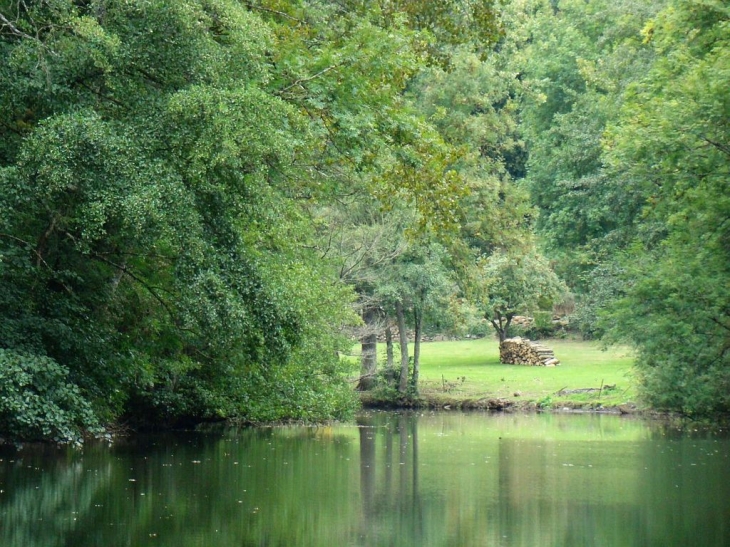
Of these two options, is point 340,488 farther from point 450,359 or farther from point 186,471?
point 450,359

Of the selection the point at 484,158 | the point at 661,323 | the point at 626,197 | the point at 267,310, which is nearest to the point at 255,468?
the point at 267,310

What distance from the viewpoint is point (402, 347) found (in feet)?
119

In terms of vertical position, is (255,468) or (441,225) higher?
(441,225)

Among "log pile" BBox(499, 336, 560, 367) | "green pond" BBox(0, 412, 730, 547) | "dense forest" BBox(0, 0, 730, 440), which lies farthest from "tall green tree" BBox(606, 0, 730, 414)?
"log pile" BBox(499, 336, 560, 367)

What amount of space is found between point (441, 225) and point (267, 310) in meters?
4.32

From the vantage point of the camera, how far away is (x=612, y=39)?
36.3 meters

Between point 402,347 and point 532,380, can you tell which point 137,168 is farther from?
point 532,380

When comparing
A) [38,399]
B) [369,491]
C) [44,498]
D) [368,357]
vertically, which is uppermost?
[368,357]

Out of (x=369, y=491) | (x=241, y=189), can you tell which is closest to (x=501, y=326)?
(x=369, y=491)

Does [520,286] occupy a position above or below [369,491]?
above

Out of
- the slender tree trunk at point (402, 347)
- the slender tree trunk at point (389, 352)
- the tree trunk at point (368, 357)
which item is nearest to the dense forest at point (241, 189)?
the slender tree trunk at point (402, 347)

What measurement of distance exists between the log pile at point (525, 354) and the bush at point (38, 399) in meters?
31.1

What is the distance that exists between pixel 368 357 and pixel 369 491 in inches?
843

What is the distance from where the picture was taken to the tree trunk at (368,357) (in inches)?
1431
